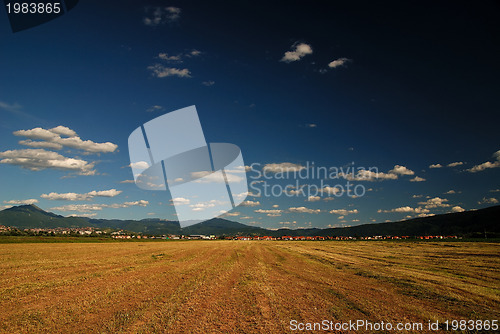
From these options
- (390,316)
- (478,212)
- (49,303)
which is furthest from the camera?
(478,212)

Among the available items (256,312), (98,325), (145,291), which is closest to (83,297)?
(145,291)

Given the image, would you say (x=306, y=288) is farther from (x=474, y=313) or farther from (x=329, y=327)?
(x=474, y=313)

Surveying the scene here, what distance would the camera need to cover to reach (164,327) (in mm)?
7875

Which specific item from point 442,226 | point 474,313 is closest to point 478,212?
point 442,226

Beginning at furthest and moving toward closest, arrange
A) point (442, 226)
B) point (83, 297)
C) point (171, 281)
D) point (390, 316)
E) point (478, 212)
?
1. point (442, 226)
2. point (478, 212)
3. point (171, 281)
4. point (83, 297)
5. point (390, 316)

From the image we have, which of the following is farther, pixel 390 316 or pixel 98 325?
pixel 390 316

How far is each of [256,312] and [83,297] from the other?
25.1 ft

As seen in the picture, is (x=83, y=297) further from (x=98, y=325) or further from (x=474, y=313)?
(x=474, y=313)

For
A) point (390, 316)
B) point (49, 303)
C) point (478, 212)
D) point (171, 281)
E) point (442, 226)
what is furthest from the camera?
point (442, 226)

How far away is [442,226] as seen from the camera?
195750 mm

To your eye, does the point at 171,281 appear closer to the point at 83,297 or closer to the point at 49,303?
the point at 83,297

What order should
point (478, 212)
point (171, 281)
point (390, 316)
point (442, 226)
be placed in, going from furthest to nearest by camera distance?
point (442, 226) → point (478, 212) → point (171, 281) → point (390, 316)

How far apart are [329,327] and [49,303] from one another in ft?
34.8

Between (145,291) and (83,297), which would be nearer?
(83,297)
